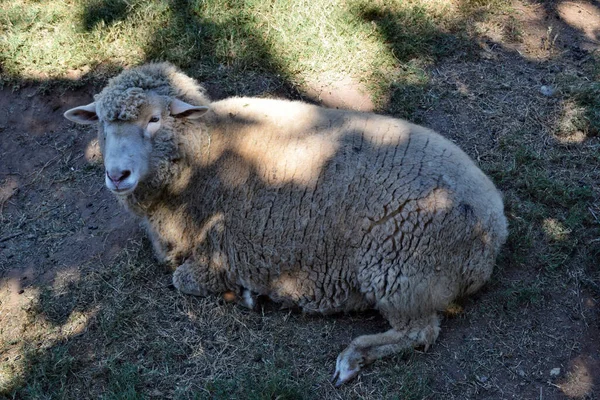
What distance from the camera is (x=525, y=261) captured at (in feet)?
15.4

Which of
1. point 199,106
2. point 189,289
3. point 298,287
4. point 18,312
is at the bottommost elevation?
point 18,312

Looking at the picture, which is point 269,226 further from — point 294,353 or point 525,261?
point 525,261

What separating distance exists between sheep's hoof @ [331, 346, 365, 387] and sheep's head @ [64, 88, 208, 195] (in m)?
1.92

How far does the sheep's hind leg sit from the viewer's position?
4047 mm

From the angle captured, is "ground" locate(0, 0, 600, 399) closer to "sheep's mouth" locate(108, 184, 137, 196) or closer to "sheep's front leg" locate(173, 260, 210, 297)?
"sheep's front leg" locate(173, 260, 210, 297)

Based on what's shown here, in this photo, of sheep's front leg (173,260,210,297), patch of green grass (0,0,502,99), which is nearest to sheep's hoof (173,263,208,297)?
sheep's front leg (173,260,210,297)

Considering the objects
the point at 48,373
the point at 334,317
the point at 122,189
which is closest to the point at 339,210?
the point at 334,317

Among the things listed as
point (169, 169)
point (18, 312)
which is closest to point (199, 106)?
point (169, 169)

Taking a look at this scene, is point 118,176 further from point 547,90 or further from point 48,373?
point 547,90

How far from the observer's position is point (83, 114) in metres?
4.57

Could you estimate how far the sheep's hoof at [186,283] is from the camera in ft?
15.2

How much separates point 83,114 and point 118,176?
83 cm

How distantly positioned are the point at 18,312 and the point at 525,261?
4.11 metres

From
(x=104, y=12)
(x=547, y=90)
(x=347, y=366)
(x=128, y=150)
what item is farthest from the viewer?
(x=104, y=12)
